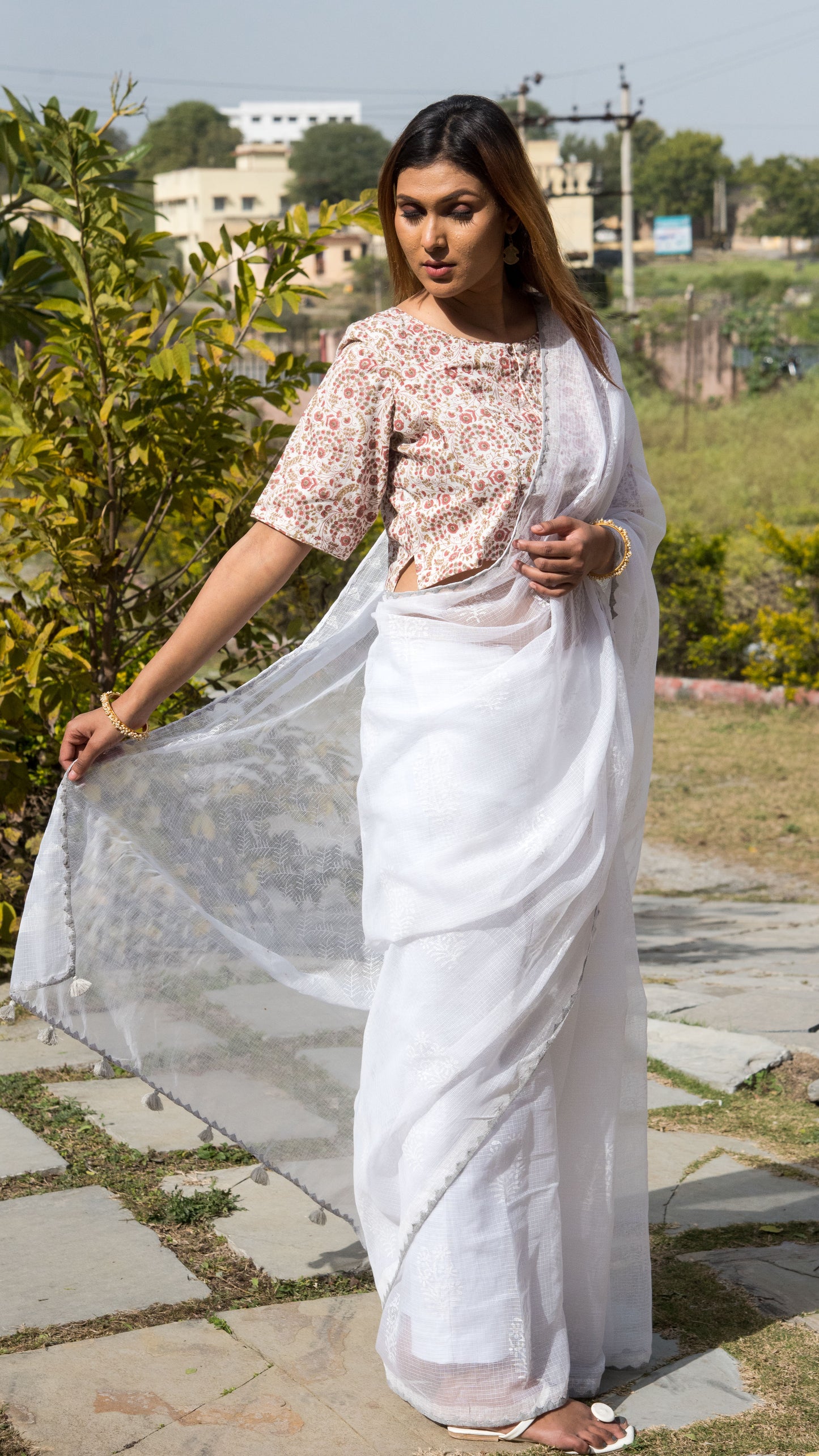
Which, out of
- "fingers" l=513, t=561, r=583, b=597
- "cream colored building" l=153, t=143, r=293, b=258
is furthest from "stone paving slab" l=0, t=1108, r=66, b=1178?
"cream colored building" l=153, t=143, r=293, b=258

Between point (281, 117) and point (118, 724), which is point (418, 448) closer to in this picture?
point (118, 724)

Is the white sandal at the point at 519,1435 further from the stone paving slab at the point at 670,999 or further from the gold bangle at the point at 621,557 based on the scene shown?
the stone paving slab at the point at 670,999

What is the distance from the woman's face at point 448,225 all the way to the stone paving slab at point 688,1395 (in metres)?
1.63

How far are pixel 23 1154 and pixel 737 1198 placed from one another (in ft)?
4.69

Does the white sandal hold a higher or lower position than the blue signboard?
lower

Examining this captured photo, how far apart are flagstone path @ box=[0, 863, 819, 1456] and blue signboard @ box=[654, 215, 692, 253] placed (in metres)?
66.8

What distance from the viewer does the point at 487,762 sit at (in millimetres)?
2035

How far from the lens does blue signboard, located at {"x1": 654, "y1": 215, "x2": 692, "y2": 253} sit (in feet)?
216

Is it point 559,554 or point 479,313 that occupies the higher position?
point 479,313

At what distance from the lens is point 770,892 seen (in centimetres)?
648

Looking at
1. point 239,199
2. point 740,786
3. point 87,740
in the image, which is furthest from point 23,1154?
point 239,199

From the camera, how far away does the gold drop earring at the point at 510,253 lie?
217cm

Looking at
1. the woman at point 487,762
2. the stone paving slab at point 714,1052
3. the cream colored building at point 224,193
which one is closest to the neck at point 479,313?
the woman at point 487,762

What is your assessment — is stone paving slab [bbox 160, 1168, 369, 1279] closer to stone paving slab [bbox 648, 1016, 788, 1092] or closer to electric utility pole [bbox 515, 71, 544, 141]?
stone paving slab [bbox 648, 1016, 788, 1092]
